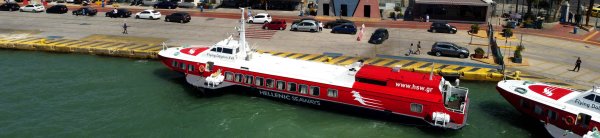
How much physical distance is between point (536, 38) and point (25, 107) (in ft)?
168

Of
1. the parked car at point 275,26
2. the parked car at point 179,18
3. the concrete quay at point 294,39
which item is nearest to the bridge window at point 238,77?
the concrete quay at point 294,39

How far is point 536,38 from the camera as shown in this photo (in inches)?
2231

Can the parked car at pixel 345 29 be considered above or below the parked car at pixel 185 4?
below

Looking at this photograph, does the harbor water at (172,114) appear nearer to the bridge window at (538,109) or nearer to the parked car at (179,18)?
the bridge window at (538,109)

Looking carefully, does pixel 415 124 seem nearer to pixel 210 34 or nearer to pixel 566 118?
pixel 566 118

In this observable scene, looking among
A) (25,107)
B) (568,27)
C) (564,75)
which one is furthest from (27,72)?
(568,27)

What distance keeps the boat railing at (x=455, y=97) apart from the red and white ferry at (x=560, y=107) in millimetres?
2737

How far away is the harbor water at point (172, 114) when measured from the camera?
103 ft

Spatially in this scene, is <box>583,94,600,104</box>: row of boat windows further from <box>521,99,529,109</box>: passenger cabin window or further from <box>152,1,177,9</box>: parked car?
<box>152,1,177,9</box>: parked car

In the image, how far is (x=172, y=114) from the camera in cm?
3381

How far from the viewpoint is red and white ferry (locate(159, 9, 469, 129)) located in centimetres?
3103

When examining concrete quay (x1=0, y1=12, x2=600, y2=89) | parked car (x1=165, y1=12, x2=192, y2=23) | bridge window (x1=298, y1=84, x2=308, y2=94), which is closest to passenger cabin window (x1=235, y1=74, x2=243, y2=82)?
bridge window (x1=298, y1=84, x2=308, y2=94)

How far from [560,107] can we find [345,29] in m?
30.3

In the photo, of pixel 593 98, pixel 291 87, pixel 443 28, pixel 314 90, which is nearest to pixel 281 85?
pixel 291 87
